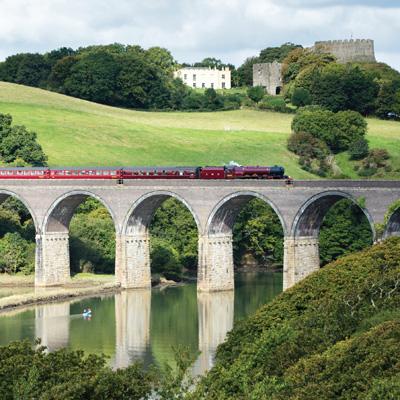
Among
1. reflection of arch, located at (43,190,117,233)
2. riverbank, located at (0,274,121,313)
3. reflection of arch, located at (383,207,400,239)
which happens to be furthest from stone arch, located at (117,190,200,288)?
reflection of arch, located at (383,207,400,239)

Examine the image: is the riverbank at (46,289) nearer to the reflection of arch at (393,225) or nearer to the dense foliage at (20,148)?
the reflection of arch at (393,225)

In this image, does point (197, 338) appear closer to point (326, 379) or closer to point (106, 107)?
point (326, 379)

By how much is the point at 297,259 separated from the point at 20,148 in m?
44.0

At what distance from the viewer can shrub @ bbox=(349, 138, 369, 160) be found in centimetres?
13788

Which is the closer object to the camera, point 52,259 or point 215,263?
point 215,263

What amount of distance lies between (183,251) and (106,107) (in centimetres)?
5750

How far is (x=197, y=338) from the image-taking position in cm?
7750

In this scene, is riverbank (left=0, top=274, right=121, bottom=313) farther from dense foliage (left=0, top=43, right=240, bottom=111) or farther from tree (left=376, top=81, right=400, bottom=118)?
dense foliage (left=0, top=43, right=240, bottom=111)

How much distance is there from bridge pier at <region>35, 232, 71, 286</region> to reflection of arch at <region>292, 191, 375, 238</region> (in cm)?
2016

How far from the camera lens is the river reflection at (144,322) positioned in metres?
73.4

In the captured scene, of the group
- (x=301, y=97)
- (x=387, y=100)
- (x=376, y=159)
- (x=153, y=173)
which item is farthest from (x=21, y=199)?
(x=301, y=97)

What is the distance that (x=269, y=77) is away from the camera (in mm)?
193750

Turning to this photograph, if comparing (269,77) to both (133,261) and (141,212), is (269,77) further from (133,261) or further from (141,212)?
(133,261)

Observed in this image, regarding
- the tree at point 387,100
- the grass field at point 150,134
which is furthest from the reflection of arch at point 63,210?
the tree at point 387,100
